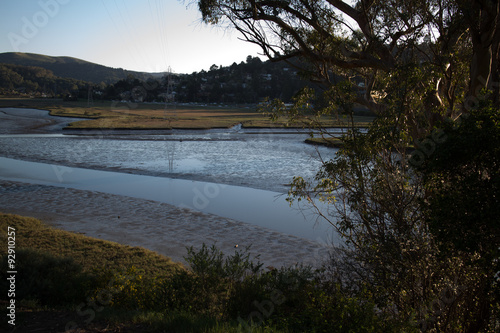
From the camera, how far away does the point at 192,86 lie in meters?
98.2

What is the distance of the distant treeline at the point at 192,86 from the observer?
75.9 metres

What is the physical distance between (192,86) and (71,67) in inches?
3853

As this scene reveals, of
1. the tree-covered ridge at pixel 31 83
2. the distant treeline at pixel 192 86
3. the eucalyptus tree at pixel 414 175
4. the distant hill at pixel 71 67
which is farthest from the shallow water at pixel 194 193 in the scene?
the distant hill at pixel 71 67

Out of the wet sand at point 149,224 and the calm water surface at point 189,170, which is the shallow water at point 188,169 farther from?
A: the wet sand at point 149,224

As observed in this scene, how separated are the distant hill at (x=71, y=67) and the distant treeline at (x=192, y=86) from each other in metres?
39.3

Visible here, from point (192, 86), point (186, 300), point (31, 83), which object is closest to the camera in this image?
point (186, 300)

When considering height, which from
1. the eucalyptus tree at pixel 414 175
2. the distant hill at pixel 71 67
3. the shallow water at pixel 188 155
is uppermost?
the distant hill at pixel 71 67

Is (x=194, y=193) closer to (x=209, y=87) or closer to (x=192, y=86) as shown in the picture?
(x=209, y=87)

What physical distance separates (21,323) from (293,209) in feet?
32.3

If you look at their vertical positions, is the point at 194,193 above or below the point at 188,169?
below

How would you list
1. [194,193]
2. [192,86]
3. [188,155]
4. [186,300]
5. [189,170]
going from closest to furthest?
1. [186,300]
2. [194,193]
3. [189,170]
4. [188,155]
5. [192,86]

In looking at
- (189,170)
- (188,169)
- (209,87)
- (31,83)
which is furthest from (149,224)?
(31,83)

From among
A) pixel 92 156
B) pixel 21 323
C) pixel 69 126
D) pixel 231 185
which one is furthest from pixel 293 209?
pixel 69 126

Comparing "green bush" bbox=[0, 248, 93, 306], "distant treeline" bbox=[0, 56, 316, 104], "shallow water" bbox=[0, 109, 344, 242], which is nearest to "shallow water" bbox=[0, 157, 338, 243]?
"shallow water" bbox=[0, 109, 344, 242]
